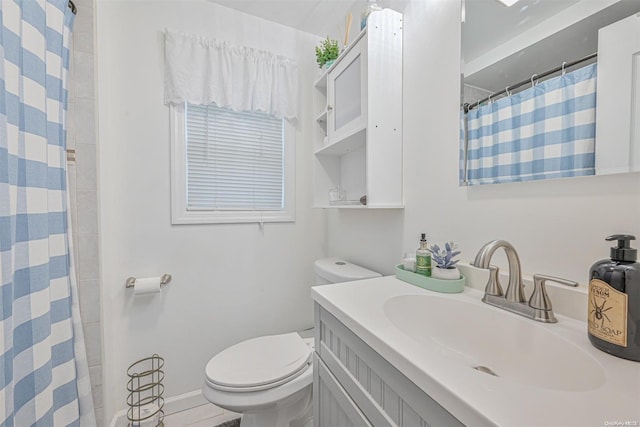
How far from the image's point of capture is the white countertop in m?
0.33

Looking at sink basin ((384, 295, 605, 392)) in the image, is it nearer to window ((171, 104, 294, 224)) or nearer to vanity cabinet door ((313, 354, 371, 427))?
vanity cabinet door ((313, 354, 371, 427))

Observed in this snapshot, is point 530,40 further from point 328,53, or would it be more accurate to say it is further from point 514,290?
point 328,53

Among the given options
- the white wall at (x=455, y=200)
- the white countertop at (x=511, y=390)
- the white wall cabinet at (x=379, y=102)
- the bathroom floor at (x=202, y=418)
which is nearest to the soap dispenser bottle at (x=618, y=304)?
the white countertop at (x=511, y=390)

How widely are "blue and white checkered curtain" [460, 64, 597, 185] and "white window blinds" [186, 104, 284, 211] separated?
117 centimetres

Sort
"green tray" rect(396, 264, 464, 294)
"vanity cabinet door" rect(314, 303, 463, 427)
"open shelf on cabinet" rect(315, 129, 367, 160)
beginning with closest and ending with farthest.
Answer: "vanity cabinet door" rect(314, 303, 463, 427), "green tray" rect(396, 264, 464, 294), "open shelf on cabinet" rect(315, 129, 367, 160)

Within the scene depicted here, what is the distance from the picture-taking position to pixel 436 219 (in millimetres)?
1010

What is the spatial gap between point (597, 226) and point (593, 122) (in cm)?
24

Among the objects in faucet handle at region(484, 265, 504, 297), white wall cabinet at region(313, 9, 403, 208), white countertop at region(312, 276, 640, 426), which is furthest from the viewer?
white wall cabinet at region(313, 9, 403, 208)

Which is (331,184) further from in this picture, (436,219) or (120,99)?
(120,99)

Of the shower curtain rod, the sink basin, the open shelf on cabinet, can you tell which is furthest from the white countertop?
the open shelf on cabinet

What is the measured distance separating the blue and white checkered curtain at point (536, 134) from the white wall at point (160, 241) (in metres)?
1.23

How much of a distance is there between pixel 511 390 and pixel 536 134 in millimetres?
659

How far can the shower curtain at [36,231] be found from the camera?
648 millimetres

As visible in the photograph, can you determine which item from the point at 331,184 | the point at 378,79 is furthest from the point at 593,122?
the point at 331,184
